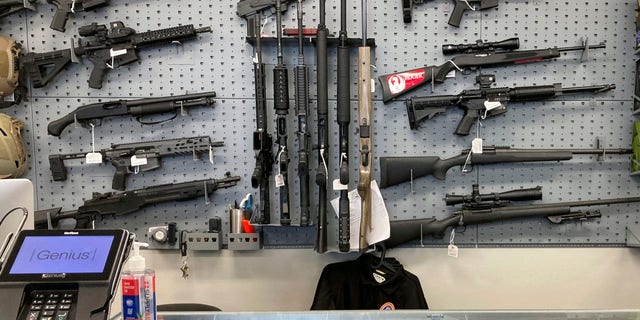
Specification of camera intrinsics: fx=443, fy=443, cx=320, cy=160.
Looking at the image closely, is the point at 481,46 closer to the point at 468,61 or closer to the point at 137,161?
the point at 468,61

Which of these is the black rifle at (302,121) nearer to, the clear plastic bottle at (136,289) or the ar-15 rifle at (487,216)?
the ar-15 rifle at (487,216)

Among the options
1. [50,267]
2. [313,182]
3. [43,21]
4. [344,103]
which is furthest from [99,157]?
[50,267]

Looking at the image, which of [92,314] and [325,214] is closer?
[92,314]

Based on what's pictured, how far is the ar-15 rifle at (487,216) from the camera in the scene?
2691mm

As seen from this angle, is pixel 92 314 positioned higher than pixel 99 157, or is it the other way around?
pixel 99 157

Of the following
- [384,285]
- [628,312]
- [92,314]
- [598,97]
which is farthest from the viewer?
[598,97]

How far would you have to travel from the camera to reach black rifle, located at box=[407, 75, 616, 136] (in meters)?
2.66

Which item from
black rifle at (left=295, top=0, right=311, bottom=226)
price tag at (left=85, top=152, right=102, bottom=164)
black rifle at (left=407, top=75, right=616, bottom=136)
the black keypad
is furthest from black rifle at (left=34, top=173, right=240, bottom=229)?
the black keypad

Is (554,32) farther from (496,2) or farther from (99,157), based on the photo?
(99,157)

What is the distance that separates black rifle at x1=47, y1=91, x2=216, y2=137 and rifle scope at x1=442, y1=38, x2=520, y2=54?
1490 mm

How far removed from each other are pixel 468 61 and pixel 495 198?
85 cm

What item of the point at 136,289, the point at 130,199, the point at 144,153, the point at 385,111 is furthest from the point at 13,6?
the point at 136,289

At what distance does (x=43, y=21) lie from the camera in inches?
111

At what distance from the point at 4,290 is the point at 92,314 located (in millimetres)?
226
